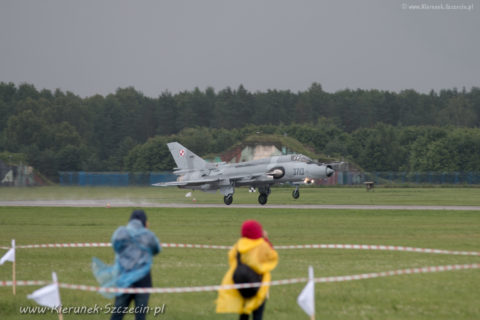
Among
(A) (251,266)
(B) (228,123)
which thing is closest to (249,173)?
(A) (251,266)

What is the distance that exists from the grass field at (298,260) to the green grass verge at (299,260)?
20mm

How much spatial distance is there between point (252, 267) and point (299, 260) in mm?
8268

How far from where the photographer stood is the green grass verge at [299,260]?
38.5 ft

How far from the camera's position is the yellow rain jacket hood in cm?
895

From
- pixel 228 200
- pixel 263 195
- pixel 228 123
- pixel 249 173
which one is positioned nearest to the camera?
pixel 263 195

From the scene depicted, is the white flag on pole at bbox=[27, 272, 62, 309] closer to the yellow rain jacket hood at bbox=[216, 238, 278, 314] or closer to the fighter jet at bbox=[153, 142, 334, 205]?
the yellow rain jacket hood at bbox=[216, 238, 278, 314]

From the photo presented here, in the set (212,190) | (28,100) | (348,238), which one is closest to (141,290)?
(348,238)

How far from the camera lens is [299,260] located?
17125mm

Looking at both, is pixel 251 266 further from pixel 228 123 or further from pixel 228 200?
pixel 228 123

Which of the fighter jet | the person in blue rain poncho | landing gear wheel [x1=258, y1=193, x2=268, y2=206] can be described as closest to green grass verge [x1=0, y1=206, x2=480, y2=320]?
the person in blue rain poncho

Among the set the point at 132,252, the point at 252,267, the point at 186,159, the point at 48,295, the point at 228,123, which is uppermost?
the point at 228,123

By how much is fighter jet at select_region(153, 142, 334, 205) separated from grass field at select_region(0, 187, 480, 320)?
7712mm

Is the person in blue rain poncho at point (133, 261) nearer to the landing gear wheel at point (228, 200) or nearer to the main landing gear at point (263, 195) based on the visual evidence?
the main landing gear at point (263, 195)

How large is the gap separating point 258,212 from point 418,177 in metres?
56.6
